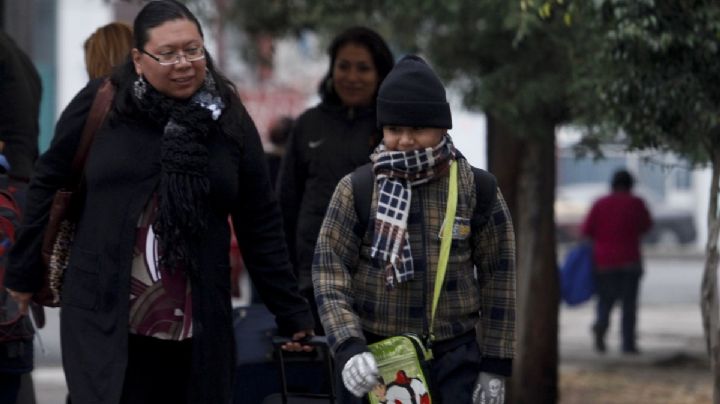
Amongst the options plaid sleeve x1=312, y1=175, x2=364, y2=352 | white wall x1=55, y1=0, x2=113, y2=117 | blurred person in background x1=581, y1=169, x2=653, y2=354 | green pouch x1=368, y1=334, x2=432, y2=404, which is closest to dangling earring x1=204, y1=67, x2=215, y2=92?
plaid sleeve x1=312, y1=175, x2=364, y2=352

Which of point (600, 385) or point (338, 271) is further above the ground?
point (338, 271)

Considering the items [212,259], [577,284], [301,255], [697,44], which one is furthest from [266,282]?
[577,284]

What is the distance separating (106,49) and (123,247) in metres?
1.43

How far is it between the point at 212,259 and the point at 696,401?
7.12 metres

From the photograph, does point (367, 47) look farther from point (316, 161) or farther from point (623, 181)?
point (623, 181)

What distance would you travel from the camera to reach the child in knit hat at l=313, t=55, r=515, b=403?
175 inches

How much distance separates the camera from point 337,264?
14.7ft

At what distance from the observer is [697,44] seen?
5.97 meters

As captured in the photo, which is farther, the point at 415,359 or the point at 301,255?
the point at 301,255

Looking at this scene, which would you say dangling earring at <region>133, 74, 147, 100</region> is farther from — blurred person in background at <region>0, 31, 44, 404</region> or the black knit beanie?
blurred person in background at <region>0, 31, 44, 404</region>

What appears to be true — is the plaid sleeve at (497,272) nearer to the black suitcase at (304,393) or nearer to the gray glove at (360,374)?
the gray glove at (360,374)

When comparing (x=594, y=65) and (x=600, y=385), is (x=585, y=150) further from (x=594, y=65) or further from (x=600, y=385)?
(x=600, y=385)

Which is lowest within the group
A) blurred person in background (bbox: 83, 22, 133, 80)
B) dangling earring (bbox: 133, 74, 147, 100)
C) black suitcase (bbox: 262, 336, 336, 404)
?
black suitcase (bbox: 262, 336, 336, 404)

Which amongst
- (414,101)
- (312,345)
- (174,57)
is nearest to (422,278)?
(414,101)
